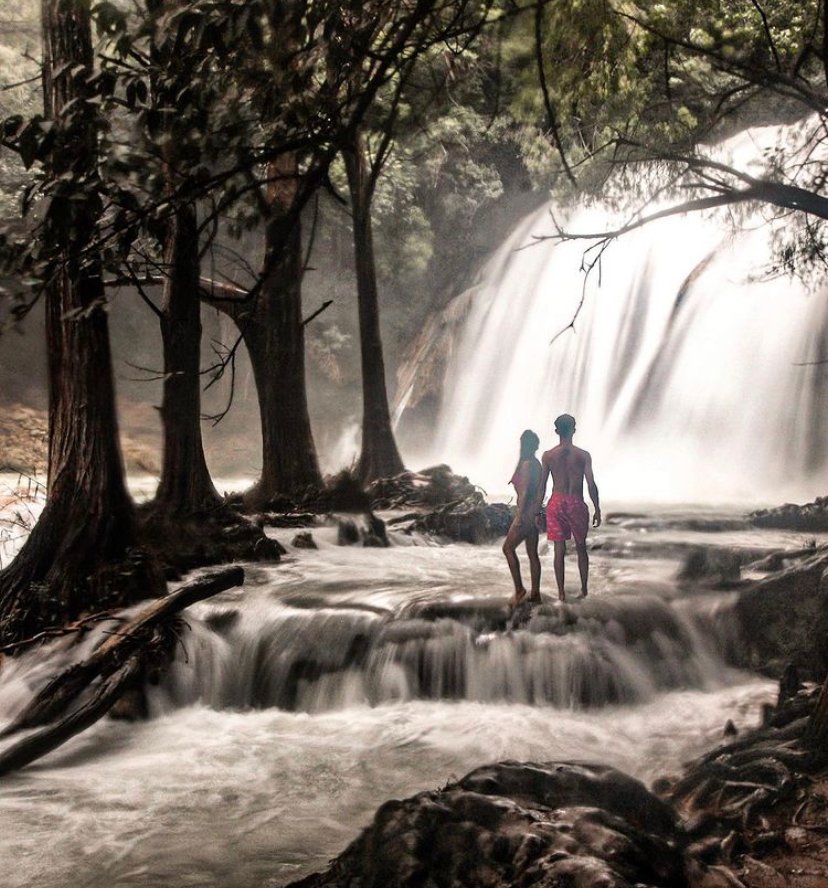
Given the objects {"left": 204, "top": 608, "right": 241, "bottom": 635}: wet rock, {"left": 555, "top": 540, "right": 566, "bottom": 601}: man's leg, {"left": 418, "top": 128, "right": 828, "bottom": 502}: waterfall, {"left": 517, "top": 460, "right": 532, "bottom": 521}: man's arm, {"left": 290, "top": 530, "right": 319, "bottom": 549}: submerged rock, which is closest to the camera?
{"left": 517, "top": 460, "right": 532, "bottom": 521}: man's arm

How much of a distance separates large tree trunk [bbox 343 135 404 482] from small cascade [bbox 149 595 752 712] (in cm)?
357

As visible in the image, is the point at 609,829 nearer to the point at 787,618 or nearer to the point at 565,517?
the point at 565,517

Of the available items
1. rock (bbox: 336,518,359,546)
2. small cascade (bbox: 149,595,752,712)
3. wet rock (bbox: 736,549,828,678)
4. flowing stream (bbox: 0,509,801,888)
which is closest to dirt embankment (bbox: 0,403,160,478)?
rock (bbox: 336,518,359,546)

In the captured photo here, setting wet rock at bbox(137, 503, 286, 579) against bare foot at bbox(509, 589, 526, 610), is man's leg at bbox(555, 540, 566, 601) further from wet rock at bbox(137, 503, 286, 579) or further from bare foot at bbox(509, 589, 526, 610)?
wet rock at bbox(137, 503, 286, 579)

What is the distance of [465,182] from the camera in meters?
12.8

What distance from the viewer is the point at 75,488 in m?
5.75

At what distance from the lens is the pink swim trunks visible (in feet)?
16.2

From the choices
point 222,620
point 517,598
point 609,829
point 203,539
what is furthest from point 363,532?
point 609,829

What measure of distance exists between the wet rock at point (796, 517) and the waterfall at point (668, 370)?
94 cm

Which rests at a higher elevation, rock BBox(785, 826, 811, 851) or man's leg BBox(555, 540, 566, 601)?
man's leg BBox(555, 540, 566, 601)

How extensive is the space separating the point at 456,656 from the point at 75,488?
2366 mm

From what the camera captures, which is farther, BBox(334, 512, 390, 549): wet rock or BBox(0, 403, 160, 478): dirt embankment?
BBox(0, 403, 160, 478): dirt embankment

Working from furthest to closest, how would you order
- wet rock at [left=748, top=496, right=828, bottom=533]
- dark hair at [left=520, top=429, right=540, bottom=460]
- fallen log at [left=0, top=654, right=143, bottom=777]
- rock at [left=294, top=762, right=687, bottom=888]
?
wet rock at [left=748, top=496, right=828, bottom=533] → dark hair at [left=520, top=429, right=540, bottom=460] → fallen log at [left=0, top=654, right=143, bottom=777] → rock at [left=294, top=762, right=687, bottom=888]

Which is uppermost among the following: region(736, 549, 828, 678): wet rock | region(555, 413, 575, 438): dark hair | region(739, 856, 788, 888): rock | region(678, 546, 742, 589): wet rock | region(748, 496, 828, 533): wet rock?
region(555, 413, 575, 438): dark hair
